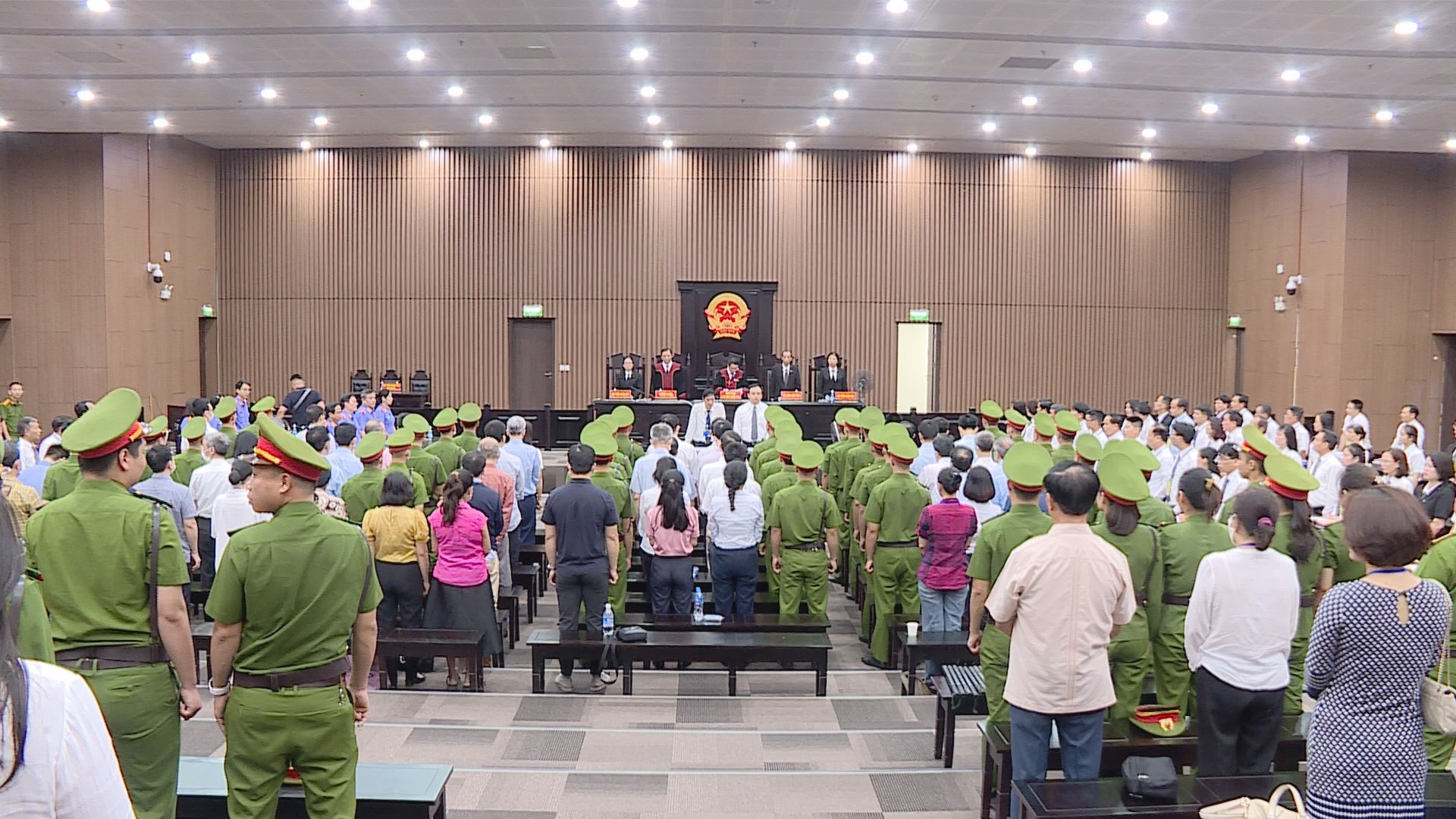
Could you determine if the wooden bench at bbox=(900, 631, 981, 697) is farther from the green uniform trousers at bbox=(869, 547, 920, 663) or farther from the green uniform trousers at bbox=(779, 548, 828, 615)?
the green uniform trousers at bbox=(779, 548, 828, 615)

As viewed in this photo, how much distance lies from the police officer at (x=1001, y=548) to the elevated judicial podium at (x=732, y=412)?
12361 mm

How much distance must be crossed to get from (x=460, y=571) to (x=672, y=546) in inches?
58.3

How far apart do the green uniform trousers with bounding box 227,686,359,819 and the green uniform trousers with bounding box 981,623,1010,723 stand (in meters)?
2.78

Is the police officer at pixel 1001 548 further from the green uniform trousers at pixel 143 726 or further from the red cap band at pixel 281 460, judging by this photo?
the green uniform trousers at pixel 143 726

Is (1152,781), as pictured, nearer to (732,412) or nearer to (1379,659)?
(1379,659)

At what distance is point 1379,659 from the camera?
312cm

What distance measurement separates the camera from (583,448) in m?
6.69

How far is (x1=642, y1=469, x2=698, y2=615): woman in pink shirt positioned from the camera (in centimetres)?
721

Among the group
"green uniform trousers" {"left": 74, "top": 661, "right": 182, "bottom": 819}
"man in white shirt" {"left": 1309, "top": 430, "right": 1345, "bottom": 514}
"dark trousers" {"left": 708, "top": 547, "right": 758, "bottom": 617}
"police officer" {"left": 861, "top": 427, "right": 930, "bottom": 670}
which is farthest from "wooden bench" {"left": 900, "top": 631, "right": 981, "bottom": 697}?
"man in white shirt" {"left": 1309, "top": 430, "right": 1345, "bottom": 514}

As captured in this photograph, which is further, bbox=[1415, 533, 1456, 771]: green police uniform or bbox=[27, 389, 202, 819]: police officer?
bbox=[1415, 533, 1456, 771]: green police uniform

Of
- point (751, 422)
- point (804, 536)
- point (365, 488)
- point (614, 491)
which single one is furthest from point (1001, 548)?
point (751, 422)

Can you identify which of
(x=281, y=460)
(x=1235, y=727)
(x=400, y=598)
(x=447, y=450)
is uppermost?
(x=281, y=460)

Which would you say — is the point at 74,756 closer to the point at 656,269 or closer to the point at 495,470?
the point at 495,470

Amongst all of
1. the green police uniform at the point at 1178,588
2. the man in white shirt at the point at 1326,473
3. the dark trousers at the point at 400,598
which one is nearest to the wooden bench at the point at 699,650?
the dark trousers at the point at 400,598
